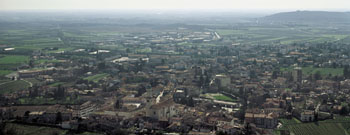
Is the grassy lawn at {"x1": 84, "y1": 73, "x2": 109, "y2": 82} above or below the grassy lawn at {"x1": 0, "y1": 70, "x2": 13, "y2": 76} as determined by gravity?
below

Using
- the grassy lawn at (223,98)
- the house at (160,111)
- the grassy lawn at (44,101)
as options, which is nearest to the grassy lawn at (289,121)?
the grassy lawn at (223,98)

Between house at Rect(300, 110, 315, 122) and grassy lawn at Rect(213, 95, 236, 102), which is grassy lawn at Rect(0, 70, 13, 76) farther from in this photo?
house at Rect(300, 110, 315, 122)

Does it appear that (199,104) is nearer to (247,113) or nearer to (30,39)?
(247,113)

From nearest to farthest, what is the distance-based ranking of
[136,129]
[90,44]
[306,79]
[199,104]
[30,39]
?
[136,129] < [199,104] < [306,79] < [90,44] < [30,39]

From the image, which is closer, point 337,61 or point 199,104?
point 199,104

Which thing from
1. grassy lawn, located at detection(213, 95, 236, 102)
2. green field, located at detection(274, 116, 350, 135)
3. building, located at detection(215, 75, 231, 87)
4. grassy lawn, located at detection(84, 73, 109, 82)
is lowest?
green field, located at detection(274, 116, 350, 135)

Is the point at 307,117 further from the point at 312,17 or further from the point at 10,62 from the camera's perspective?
the point at 312,17

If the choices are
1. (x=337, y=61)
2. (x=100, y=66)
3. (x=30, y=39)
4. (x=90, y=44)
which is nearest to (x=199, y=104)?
(x=100, y=66)

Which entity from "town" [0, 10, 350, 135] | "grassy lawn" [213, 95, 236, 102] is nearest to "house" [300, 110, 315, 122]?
"town" [0, 10, 350, 135]
